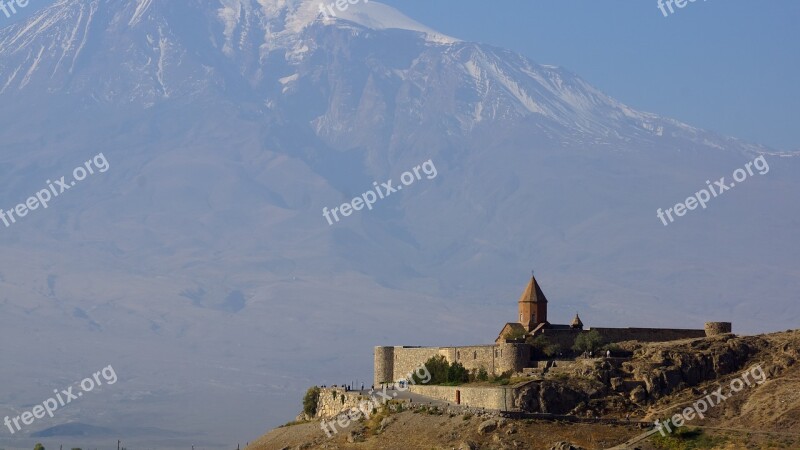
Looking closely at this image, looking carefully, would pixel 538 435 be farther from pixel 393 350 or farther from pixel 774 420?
pixel 393 350

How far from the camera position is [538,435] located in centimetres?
6272

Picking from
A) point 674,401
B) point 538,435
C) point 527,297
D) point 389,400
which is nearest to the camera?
point 538,435

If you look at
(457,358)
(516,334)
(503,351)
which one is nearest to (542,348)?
(503,351)

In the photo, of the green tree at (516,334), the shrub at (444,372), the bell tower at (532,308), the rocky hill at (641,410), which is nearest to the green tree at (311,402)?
the shrub at (444,372)

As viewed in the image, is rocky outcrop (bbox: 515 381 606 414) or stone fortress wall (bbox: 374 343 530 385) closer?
rocky outcrop (bbox: 515 381 606 414)

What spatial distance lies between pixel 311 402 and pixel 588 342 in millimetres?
16658

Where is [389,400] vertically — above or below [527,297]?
below

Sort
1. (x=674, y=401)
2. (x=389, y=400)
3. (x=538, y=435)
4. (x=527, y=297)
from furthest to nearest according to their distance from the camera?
(x=527, y=297), (x=389, y=400), (x=674, y=401), (x=538, y=435)

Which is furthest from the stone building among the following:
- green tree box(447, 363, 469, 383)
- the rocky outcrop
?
the rocky outcrop

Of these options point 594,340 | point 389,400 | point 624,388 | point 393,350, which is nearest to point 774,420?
point 624,388

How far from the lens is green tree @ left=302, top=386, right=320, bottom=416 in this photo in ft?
272

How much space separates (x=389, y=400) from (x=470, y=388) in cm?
532

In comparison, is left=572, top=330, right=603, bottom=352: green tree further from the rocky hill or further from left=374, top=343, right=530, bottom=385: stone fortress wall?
left=374, top=343, right=530, bottom=385: stone fortress wall

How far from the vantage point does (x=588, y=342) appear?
244 ft
